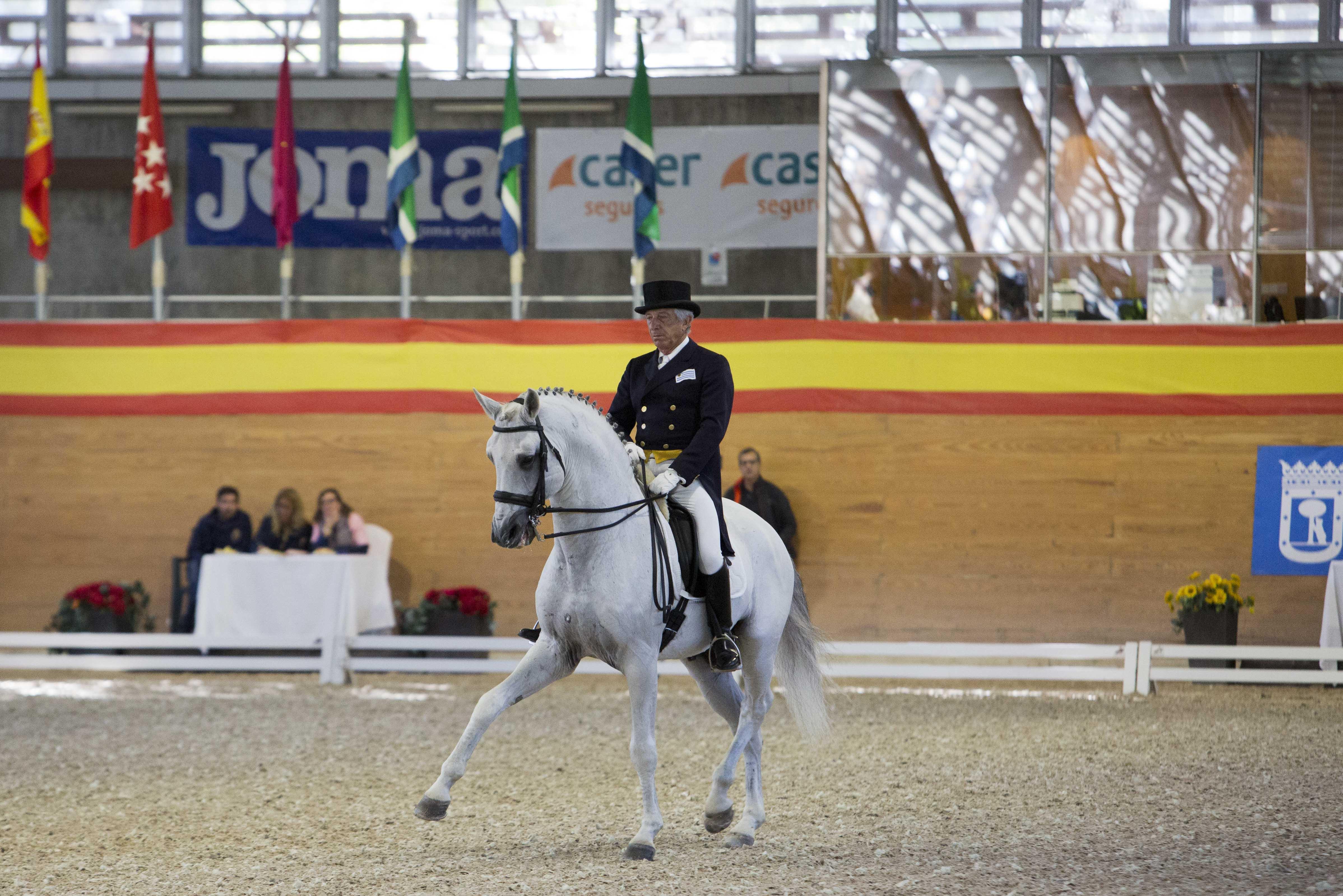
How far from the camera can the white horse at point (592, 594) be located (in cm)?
449

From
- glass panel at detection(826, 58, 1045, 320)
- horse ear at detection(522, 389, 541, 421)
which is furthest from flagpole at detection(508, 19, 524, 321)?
horse ear at detection(522, 389, 541, 421)

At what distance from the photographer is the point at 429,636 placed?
1044cm

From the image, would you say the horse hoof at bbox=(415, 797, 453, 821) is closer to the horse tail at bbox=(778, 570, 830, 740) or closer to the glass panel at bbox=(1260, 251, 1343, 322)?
the horse tail at bbox=(778, 570, 830, 740)

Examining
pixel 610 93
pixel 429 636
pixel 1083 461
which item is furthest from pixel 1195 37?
pixel 429 636

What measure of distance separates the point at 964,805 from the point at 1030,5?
861cm

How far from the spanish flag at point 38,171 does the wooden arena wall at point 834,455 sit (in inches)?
36.1

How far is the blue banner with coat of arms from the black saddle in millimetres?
7265

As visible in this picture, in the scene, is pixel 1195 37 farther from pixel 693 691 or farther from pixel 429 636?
pixel 429 636

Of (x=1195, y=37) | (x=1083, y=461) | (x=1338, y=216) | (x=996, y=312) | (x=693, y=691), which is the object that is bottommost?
(x=693, y=691)

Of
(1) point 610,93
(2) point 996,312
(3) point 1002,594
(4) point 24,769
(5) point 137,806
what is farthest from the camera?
(1) point 610,93

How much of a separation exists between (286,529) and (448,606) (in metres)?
1.55

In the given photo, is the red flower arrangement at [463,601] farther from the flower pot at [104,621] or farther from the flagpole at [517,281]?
the flagpole at [517,281]

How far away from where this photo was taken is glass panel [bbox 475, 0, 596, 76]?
15523mm

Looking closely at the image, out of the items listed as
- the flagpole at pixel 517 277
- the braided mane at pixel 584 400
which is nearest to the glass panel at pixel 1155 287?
the flagpole at pixel 517 277
